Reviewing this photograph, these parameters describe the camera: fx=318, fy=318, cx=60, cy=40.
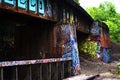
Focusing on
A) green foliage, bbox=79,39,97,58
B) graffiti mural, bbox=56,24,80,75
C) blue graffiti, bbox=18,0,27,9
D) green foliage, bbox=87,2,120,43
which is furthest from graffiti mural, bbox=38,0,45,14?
green foliage, bbox=87,2,120,43

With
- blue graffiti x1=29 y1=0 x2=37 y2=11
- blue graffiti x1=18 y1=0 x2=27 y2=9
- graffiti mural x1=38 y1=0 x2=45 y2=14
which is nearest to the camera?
blue graffiti x1=18 y1=0 x2=27 y2=9

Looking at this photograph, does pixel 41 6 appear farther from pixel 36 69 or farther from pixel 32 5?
pixel 36 69

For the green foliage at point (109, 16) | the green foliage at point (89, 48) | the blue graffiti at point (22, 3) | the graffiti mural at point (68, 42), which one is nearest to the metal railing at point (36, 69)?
the graffiti mural at point (68, 42)

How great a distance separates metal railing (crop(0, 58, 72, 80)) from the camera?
342 inches

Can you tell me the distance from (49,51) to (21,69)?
6.26 metres

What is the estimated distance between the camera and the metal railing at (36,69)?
8698 millimetres

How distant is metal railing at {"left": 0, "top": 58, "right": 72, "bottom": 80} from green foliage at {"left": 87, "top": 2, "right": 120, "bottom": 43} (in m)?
35.8

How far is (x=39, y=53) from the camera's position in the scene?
1600 cm

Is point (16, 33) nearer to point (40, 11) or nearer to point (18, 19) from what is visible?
point (18, 19)

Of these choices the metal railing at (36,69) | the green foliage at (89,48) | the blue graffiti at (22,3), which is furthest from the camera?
the green foliage at (89,48)

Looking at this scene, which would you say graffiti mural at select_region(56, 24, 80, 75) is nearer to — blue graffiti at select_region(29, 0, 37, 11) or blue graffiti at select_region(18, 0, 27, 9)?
blue graffiti at select_region(29, 0, 37, 11)

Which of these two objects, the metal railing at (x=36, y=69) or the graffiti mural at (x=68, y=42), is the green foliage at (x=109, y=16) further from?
the metal railing at (x=36, y=69)

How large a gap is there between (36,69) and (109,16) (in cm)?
4440

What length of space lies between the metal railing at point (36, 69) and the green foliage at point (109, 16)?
3582 centimetres
